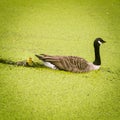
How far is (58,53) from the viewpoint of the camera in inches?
119

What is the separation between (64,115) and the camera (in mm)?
2191

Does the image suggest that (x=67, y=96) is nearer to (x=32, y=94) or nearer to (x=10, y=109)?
(x=32, y=94)

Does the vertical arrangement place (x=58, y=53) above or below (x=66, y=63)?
above

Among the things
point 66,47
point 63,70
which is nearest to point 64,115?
point 63,70

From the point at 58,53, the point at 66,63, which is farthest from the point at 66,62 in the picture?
the point at 58,53

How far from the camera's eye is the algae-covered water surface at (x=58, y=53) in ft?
7.42

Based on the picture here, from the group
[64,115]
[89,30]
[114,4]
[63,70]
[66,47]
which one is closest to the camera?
[64,115]

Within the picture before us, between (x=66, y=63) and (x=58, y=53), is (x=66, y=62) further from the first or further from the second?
(x=58, y=53)

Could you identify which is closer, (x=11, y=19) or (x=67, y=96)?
(x=67, y=96)

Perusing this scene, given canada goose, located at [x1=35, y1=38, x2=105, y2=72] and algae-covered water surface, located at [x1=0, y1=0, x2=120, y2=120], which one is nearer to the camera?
algae-covered water surface, located at [x1=0, y1=0, x2=120, y2=120]

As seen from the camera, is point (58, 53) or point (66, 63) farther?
point (58, 53)

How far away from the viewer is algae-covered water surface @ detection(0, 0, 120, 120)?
226 cm

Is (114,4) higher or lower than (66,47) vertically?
higher

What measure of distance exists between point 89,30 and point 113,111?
59.4 inches
